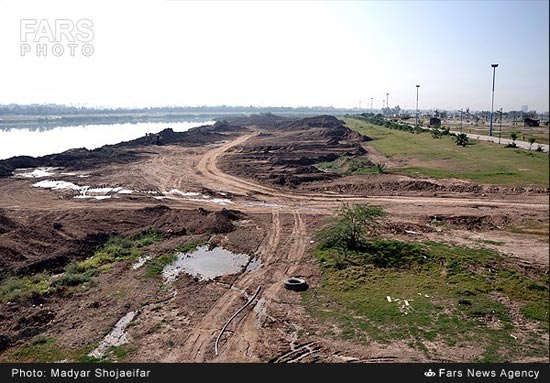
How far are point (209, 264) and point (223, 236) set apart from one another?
3330mm

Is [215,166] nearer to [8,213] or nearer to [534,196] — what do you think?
[8,213]

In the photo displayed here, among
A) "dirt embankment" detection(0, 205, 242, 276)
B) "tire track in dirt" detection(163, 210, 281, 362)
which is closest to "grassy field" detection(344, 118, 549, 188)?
"tire track in dirt" detection(163, 210, 281, 362)

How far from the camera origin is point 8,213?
79.5 feet

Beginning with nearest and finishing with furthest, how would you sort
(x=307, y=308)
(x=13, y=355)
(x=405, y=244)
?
(x=13, y=355), (x=307, y=308), (x=405, y=244)

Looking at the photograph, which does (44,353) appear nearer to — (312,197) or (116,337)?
(116,337)

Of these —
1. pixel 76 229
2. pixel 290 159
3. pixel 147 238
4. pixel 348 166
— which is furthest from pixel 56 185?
pixel 348 166

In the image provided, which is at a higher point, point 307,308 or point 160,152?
point 160,152

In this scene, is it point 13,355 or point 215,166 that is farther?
point 215,166

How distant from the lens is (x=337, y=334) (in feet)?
36.6

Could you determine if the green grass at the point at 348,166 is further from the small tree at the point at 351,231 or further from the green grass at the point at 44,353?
the green grass at the point at 44,353

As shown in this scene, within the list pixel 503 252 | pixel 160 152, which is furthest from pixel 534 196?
pixel 160 152
